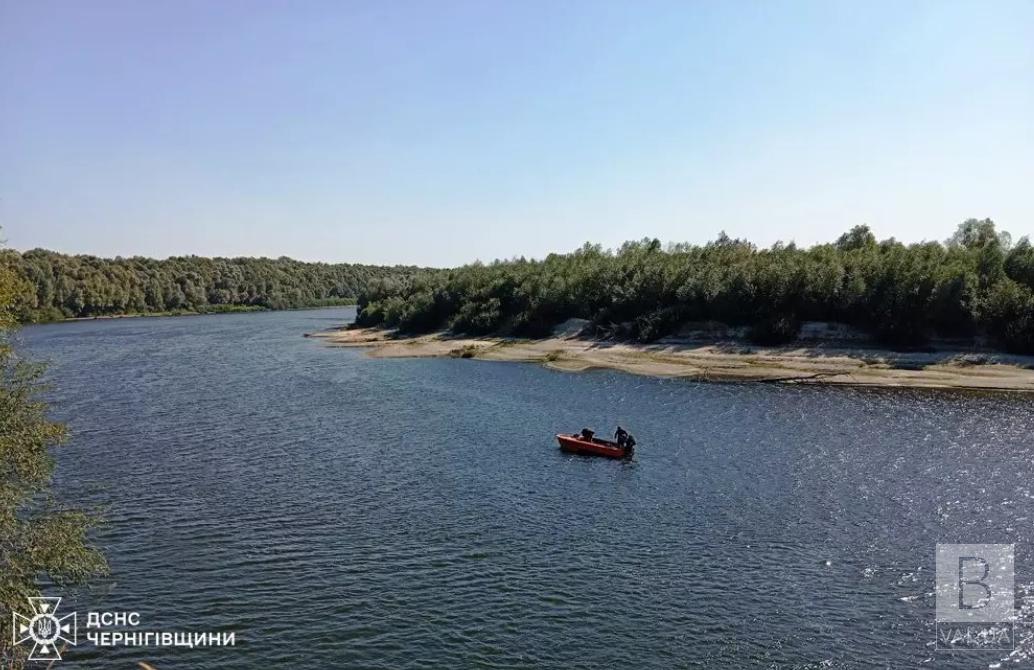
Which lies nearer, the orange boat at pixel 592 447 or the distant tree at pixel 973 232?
the orange boat at pixel 592 447

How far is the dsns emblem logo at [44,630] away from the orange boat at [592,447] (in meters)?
26.7

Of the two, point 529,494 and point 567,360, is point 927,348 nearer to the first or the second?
point 567,360

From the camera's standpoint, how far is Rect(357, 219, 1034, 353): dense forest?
228ft

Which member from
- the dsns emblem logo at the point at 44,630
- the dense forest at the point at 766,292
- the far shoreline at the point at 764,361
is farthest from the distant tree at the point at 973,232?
the dsns emblem logo at the point at 44,630

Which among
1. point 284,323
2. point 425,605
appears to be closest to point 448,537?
point 425,605

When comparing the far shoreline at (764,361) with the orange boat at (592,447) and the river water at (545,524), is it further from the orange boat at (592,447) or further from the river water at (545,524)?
the orange boat at (592,447)

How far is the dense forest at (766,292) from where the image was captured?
69.4 m

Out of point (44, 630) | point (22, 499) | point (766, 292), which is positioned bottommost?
point (44, 630)

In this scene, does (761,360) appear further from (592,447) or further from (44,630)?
(44,630)

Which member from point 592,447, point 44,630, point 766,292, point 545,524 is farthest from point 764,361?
point 44,630

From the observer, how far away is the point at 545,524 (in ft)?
101

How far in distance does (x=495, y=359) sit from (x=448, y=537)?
191 feet

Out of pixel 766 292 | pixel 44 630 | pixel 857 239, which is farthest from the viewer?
pixel 857 239

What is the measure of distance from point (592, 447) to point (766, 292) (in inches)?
1898
